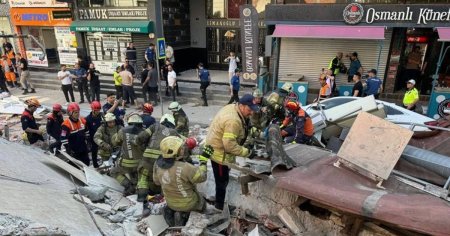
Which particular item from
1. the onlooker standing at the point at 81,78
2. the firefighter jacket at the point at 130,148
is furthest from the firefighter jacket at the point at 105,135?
the onlooker standing at the point at 81,78

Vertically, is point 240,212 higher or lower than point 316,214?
lower

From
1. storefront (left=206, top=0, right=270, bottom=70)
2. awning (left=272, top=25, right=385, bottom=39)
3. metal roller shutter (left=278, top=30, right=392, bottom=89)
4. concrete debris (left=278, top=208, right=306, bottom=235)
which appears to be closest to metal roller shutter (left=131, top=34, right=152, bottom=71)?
storefront (left=206, top=0, right=270, bottom=70)

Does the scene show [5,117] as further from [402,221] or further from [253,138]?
[402,221]

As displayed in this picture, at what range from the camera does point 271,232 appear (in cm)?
429

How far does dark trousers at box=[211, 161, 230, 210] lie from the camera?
4605 mm

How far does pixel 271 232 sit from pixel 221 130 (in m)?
1.52

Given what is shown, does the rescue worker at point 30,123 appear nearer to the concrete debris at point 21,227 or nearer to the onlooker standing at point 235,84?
the concrete debris at point 21,227

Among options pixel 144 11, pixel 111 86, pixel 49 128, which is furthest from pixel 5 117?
pixel 144 11

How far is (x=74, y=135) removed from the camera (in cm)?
622

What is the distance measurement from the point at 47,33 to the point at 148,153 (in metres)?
15.7

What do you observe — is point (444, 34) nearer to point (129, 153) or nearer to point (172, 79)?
point (172, 79)

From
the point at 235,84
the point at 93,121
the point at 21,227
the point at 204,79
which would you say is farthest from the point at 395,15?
the point at 21,227

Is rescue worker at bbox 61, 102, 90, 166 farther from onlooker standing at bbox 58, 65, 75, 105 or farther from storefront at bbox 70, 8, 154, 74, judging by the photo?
storefront at bbox 70, 8, 154, 74

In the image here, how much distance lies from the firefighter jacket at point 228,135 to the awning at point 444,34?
7.73 metres
